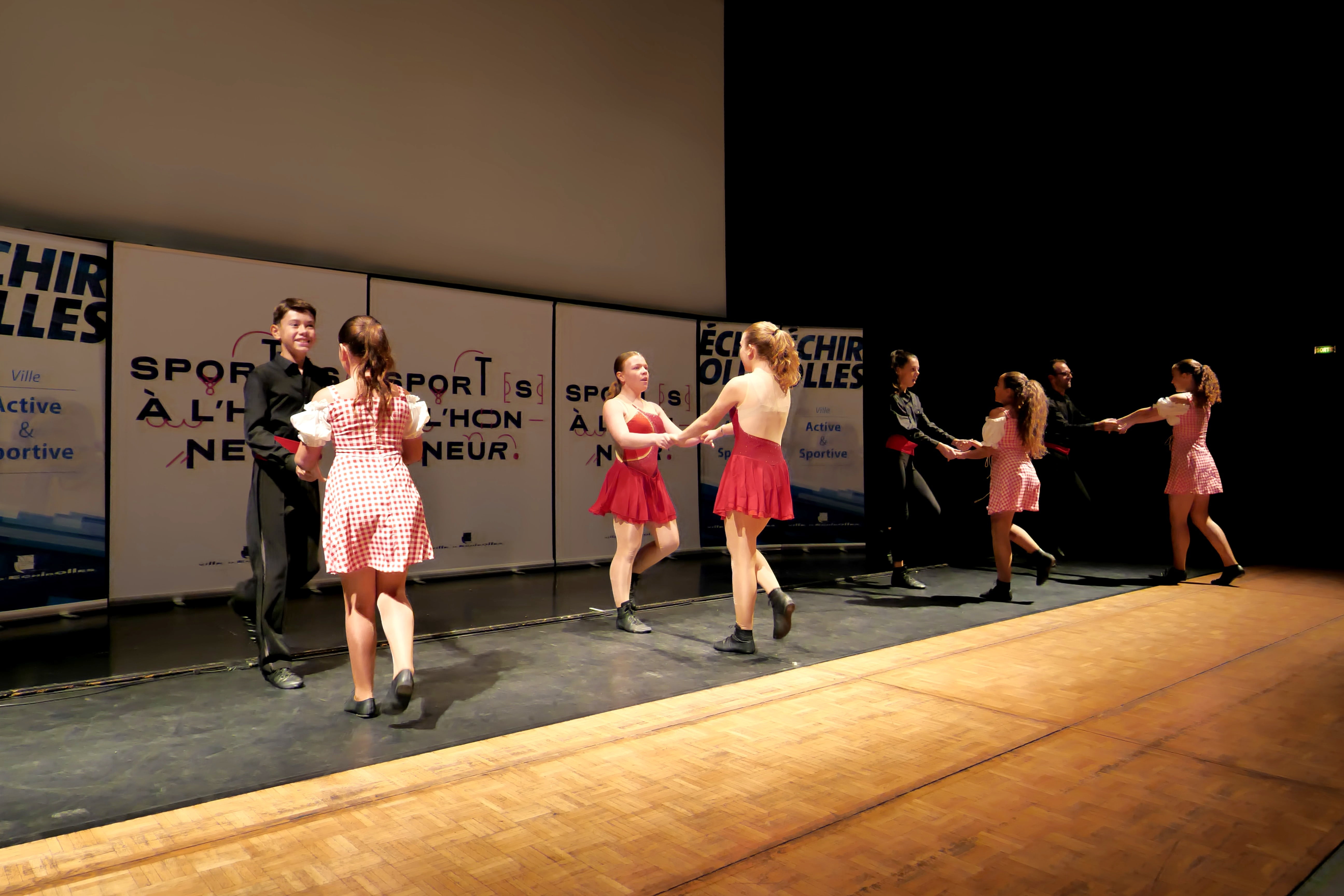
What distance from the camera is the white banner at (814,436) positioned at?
7.57 m

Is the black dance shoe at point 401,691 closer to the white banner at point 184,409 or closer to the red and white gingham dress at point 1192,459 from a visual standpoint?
the white banner at point 184,409

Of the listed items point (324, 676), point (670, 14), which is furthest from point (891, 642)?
point (670, 14)

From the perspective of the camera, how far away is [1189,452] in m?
5.42

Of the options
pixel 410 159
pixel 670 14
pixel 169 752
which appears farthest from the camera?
pixel 670 14

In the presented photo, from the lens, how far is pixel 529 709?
9.75 ft

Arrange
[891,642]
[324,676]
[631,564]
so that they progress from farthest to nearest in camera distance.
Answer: [631,564], [891,642], [324,676]

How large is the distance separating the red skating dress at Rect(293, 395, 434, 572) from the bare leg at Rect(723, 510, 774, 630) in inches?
55.6

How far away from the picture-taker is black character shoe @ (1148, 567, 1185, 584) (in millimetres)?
5645

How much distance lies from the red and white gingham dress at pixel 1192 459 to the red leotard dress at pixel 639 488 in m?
3.55

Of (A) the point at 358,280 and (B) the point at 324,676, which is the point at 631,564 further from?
(A) the point at 358,280

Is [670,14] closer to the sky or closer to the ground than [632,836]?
closer to the sky

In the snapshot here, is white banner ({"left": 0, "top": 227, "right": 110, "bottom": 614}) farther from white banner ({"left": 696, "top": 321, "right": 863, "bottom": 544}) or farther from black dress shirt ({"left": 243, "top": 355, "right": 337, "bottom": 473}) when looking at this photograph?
white banner ({"left": 696, "top": 321, "right": 863, "bottom": 544})

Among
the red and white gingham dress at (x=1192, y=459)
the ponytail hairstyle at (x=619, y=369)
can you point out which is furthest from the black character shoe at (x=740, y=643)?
the red and white gingham dress at (x=1192, y=459)

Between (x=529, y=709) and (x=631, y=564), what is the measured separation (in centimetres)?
153
